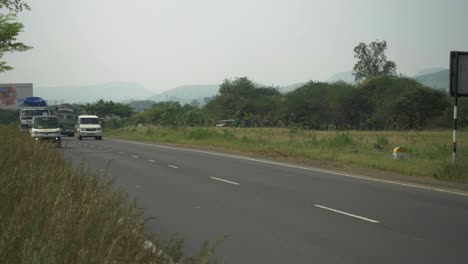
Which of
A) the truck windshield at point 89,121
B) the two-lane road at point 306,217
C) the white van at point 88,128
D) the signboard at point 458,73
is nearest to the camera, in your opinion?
the two-lane road at point 306,217

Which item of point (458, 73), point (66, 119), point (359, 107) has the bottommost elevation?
point (66, 119)

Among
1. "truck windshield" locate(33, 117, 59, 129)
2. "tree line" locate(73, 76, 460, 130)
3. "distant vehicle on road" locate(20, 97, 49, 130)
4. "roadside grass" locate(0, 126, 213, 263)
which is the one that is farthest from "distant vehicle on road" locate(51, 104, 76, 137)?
"roadside grass" locate(0, 126, 213, 263)

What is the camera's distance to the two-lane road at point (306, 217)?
7.35 metres

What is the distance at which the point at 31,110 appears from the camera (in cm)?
4634

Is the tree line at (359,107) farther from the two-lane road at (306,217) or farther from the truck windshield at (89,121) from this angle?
the two-lane road at (306,217)

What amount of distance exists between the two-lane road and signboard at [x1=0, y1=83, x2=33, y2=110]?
7749 centimetres

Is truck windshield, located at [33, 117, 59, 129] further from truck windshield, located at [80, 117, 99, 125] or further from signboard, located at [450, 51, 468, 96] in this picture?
signboard, located at [450, 51, 468, 96]

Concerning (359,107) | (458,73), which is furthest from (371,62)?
(458,73)

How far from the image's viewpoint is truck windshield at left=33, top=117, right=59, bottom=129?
1353 inches

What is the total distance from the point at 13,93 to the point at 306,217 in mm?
87016

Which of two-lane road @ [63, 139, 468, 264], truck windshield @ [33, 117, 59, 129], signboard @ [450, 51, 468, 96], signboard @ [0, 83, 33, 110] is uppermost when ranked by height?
signboard @ [0, 83, 33, 110]

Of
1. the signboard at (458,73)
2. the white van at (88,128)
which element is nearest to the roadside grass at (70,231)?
the signboard at (458,73)

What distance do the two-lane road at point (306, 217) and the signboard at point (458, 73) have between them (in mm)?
4731

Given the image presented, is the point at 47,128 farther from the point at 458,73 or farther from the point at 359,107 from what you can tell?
the point at 359,107
